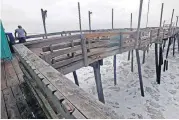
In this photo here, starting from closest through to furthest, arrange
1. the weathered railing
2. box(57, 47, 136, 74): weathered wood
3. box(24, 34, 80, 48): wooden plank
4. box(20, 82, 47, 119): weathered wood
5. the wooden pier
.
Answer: the weathered railing
the wooden pier
box(20, 82, 47, 119): weathered wood
box(24, 34, 80, 48): wooden plank
box(57, 47, 136, 74): weathered wood

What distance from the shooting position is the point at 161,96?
9891 mm

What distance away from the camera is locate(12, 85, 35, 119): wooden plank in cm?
252

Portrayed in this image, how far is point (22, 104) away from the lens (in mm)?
2861

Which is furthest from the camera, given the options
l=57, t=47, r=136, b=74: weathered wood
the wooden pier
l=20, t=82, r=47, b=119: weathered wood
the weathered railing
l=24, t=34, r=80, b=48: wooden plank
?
l=57, t=47, r=136, b=74: weathered wood

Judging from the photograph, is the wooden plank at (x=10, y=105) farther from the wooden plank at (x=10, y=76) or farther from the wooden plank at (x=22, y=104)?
the wooden plank at (x=10, y=76)

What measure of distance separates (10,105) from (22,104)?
0.24 meters

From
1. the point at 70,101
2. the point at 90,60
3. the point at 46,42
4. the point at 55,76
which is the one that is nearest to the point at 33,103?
the point at 55,76

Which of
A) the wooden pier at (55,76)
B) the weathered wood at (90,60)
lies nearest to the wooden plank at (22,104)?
the wooden pier at (55,76)

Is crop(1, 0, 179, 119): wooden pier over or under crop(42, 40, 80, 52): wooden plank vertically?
under

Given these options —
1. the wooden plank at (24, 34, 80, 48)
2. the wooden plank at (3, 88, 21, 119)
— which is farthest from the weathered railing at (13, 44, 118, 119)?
the wooden plank at (24, 34, 80, 48)

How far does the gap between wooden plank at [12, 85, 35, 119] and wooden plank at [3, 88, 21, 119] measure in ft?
0.21

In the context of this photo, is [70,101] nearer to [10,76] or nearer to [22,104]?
[22,104]

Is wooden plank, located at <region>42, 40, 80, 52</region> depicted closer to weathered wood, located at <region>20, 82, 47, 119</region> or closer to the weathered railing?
weathered wood, located at <region>20, 82, 47, 119</region>

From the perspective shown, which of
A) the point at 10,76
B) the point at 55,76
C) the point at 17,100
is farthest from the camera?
the point at 10,76
